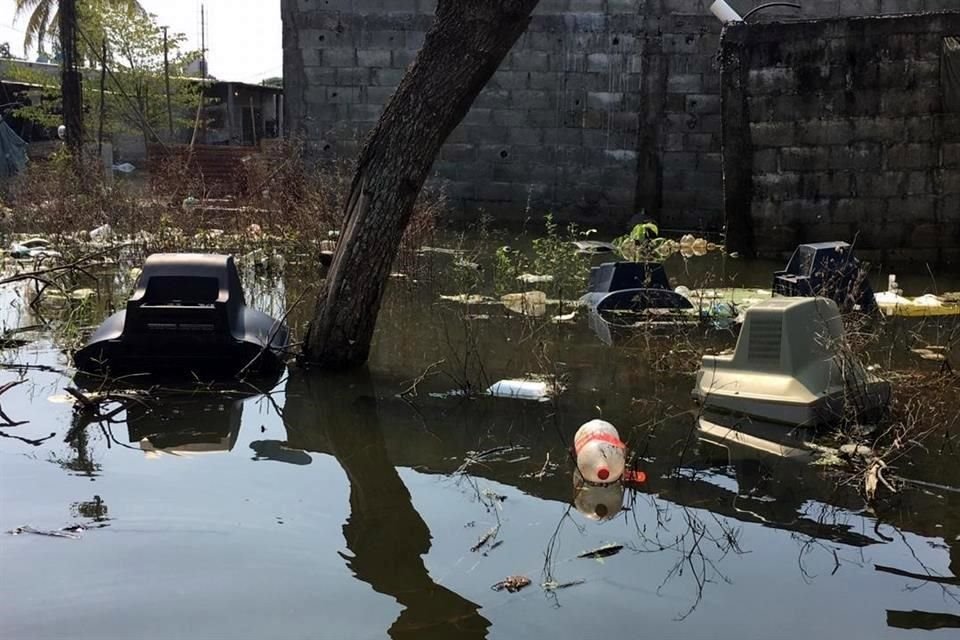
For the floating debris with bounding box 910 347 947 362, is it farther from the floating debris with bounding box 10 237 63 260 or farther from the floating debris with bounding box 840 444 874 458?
the floating debris with bounding box 10 237 63 260

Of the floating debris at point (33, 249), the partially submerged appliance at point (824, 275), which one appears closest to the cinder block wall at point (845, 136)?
the partially submerged appliance at point (824, 275)

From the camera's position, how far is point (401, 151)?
5031 millimetres

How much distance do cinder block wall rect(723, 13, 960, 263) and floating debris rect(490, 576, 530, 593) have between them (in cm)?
761

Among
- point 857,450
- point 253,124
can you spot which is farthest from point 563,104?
point 253,124

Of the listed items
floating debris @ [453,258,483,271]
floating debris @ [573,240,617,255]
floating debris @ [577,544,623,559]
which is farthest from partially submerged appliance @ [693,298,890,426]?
floating debris @ [573,240,617,255]

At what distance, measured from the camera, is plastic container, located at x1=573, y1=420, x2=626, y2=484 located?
357 cm

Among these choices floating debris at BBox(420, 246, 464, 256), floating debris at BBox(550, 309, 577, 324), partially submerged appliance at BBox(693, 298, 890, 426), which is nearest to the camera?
partially submerged appliance at BBox(693, 298, 890, 426)

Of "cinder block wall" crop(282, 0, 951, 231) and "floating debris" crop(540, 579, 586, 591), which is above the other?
"cinder block wall" crop(282, 0, 951, 231)

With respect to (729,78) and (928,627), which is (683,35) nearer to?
(729,78)

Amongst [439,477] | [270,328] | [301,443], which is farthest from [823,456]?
[270,328]

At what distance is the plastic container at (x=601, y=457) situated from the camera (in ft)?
11.7

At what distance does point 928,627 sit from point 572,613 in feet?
3.25

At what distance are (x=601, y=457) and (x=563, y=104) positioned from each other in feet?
30.3

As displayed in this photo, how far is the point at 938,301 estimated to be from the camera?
7133 millimetres
